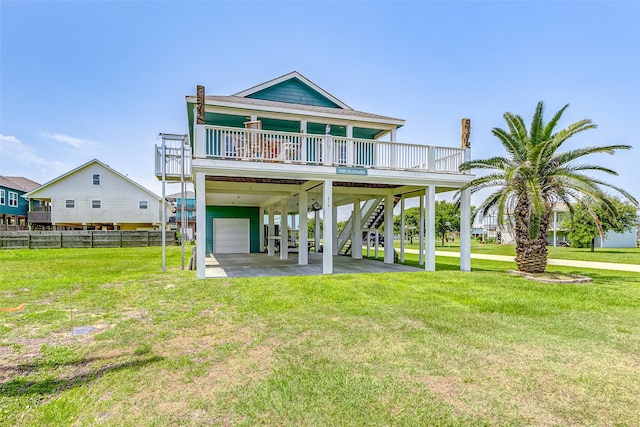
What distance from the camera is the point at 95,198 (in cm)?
3117

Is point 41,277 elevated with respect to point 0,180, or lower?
lower

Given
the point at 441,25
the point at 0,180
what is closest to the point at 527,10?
the point at 441,25

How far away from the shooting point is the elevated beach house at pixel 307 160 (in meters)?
9.43

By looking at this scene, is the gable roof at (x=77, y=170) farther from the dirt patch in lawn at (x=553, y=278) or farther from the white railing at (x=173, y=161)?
the dirt patch in lawn at (x=553, y=278)

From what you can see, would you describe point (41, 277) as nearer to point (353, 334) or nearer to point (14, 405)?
point (14, 405)

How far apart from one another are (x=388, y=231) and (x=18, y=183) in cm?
4421

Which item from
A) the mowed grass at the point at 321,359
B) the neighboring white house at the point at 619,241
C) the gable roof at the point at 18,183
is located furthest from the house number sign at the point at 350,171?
the gable roof at the point at 18,183

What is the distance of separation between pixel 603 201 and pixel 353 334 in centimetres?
857

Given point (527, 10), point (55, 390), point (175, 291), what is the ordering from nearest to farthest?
1. point (55, 390)
2. point (175, 291)
3. point (527, 10)

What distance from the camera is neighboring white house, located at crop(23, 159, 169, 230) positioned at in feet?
100

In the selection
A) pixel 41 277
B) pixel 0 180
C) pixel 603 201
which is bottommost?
pixel 41 277

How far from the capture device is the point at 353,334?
450cm

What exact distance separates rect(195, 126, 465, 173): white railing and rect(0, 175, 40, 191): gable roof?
3692 centimetres

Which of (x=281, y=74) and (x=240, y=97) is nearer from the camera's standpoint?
(x=240, y=97)
